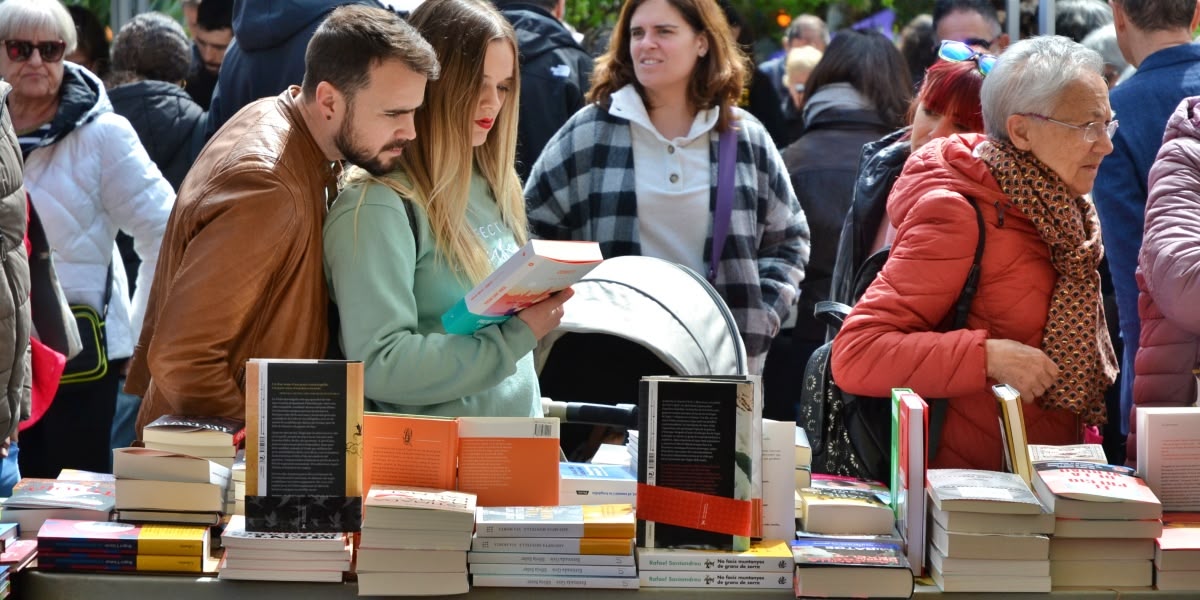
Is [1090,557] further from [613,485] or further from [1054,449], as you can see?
[613,485]

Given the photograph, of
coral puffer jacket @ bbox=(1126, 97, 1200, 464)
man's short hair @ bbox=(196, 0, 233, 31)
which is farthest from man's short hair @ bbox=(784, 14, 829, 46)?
coral puffer jacket @ bbox=(1126, 97, 1200, 464)

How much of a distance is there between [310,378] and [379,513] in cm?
26

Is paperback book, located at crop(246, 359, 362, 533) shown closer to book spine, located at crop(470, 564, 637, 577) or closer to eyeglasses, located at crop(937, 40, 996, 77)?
book spine, located at crop(470, 564, 637, 577)

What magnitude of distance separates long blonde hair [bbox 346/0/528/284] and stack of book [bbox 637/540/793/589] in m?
0.75

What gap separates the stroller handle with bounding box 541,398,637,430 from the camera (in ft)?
10.7

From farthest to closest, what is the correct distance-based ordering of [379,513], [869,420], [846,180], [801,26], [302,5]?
[801,26] < [846,180] < [302,5] < [869,420] < [379,513]

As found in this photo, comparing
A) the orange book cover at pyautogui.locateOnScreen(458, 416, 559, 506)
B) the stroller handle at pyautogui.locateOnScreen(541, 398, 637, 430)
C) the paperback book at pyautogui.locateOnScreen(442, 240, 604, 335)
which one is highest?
the paperback book at pyautogui.locateOnScreen(442, 240, 604, 335)

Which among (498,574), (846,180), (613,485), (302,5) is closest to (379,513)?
(498,574)

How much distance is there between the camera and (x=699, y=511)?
99.3 inches

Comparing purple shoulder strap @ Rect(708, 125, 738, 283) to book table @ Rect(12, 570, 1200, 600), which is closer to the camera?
book table @ Rect(12, 570, 1200, 600)

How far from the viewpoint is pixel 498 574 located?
2502 mm

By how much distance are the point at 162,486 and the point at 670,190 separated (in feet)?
7.01

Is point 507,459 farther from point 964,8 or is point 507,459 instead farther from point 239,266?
point 964,8

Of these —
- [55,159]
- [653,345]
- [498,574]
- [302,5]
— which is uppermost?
[302,5]
